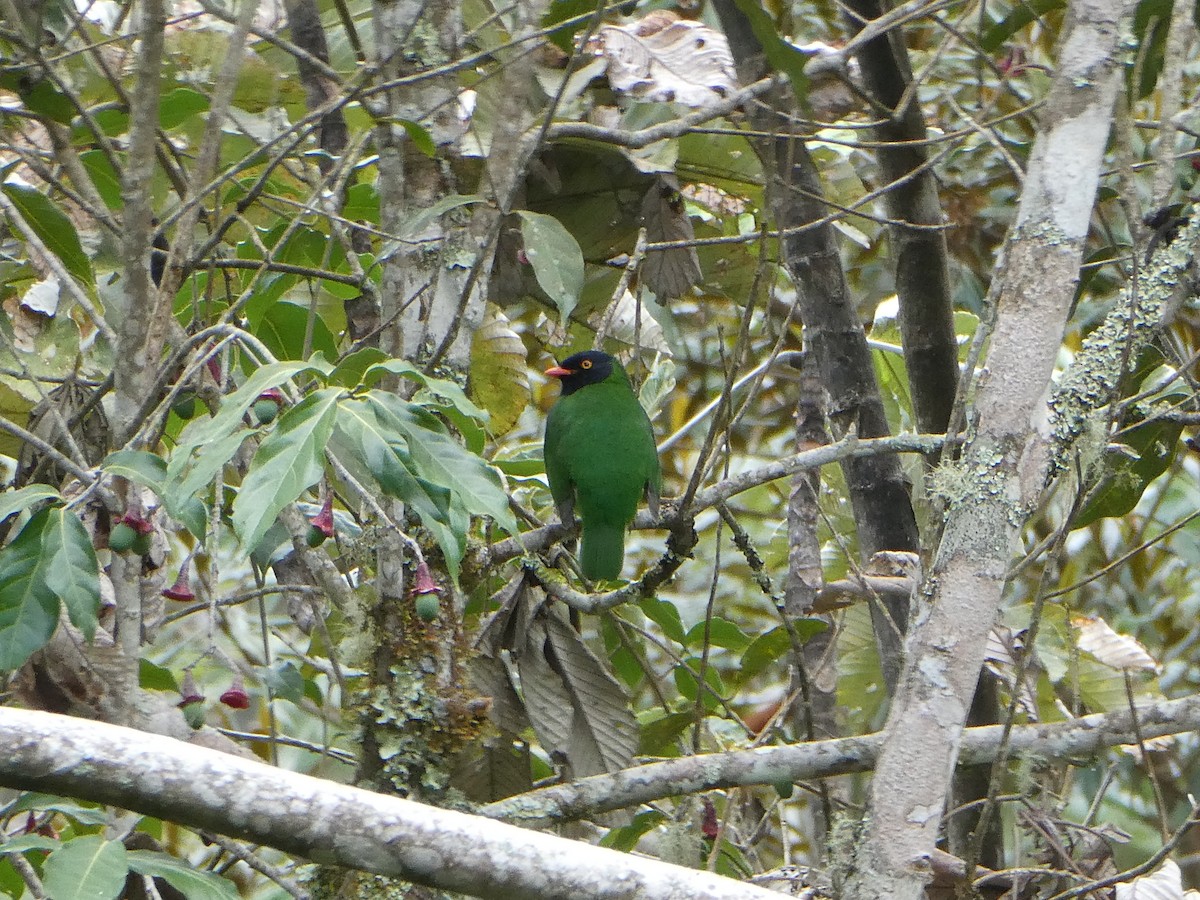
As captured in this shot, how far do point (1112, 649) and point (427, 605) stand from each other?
291 cm

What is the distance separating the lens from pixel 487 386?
4414 mm

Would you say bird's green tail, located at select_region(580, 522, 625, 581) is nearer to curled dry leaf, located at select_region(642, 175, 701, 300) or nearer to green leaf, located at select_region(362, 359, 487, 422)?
curled dry leaf, located at select_region(642, 175, 701, 300)

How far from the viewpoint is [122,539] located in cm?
261

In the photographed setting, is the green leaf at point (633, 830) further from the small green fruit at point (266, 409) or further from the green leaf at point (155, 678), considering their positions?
the small green fruit at point (266, 409)

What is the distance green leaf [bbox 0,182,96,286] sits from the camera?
3449mm

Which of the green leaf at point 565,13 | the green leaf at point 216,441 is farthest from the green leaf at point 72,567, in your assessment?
the green leaf at point 565,13

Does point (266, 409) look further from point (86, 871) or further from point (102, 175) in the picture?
point (102, 175)

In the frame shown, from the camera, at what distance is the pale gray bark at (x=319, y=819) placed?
1943 millimetres

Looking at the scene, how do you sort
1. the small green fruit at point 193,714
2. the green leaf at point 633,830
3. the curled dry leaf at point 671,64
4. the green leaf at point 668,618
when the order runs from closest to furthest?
the small green fruit at point 193,714, the curled dry leaf at point 671,64, the green leaf at point 633,830, the green leaf at point 668,618

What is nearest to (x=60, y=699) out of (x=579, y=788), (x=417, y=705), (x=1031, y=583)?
(x=417, y=705)

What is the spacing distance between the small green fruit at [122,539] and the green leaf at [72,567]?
Result: 5 centimetres

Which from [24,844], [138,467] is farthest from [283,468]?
[24,844]

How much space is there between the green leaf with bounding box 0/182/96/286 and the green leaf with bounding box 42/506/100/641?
1.09 meters

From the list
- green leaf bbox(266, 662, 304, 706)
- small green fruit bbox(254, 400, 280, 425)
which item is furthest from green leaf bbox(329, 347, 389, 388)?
green leaf bbox(266, 662, 304, 706)
